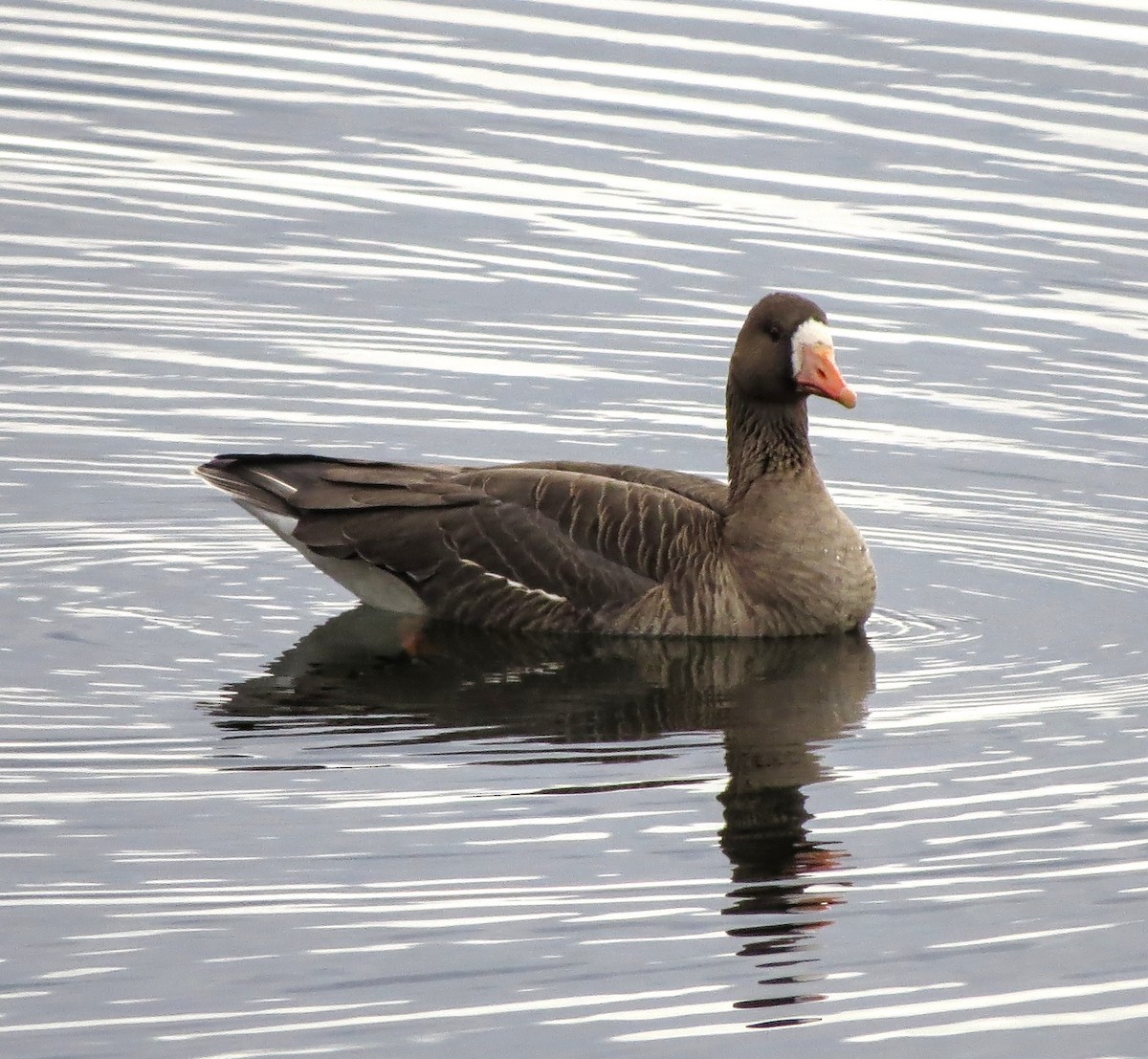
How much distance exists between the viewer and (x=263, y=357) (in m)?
17.8

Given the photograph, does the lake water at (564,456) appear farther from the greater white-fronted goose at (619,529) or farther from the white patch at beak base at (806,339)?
the white patch at beak base at (806,339)

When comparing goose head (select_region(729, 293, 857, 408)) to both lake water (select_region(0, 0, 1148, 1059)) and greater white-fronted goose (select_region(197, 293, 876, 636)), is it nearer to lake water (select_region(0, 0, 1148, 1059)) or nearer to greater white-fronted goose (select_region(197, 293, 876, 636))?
greater white-fronted goose (select_region(197, 293, 876, 636))

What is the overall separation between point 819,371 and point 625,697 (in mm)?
2397

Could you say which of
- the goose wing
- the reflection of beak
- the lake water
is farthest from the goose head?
the lake water

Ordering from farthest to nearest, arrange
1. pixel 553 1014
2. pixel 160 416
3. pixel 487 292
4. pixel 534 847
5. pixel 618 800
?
pixel 487 292
pixel 160 416
pixel 618 800
pixel 534 847
pixel 553 1014

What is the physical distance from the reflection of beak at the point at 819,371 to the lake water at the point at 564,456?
138 cm

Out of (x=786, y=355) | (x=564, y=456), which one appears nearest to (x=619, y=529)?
(x=786, y=355)

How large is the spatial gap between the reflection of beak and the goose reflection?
140 cm

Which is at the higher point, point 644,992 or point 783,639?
point 783,639

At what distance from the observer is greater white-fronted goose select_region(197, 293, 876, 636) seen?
13234 mm

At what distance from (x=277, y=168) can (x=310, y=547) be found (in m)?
8.83

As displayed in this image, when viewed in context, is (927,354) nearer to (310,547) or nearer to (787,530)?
(787,530)

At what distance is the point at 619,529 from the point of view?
13.3 metres

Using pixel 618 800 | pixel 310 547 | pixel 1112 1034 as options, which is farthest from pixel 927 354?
pixel 1112 1034
